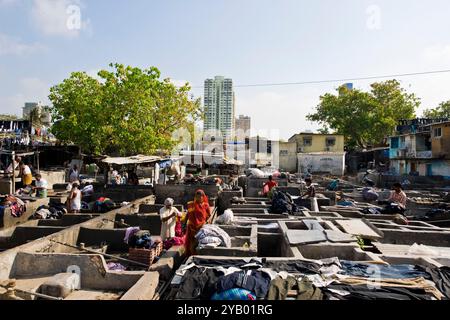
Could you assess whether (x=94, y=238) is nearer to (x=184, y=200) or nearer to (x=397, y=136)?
(x=184, y=200)

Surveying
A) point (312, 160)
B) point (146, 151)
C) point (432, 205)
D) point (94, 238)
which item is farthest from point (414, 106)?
point (94, 238)

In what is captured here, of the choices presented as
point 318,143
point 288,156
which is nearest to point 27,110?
point 288,156

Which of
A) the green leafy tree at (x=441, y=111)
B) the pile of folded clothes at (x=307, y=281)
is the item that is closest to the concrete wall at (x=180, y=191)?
the pile of folded clothes at (x=307, y=281)

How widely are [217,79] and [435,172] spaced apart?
4542 cm

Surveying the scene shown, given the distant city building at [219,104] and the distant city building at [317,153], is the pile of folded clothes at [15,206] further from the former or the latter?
the distant city building at [219,104]

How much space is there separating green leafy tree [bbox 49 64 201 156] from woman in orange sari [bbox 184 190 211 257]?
1546 cm

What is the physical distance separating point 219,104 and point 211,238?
71479 millimetres

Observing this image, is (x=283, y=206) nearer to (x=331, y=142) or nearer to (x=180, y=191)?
(x=180, y=191)

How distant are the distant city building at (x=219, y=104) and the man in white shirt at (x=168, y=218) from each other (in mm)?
62366

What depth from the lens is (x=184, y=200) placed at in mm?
16219

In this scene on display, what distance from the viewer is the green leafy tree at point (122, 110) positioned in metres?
23.3

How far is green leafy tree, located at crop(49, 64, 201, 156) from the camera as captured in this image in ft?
76.3

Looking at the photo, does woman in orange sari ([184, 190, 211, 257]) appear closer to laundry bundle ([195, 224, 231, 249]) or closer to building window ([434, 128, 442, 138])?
laundry bundle ([195, 224, 231, 249])

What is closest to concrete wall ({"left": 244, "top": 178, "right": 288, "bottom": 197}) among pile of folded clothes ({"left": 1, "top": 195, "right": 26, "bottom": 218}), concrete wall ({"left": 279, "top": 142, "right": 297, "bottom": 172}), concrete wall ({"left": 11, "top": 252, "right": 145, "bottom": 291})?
pile of folded clothes ({"left": 1, "top": 195, "right": 26, "bottom": 218})
